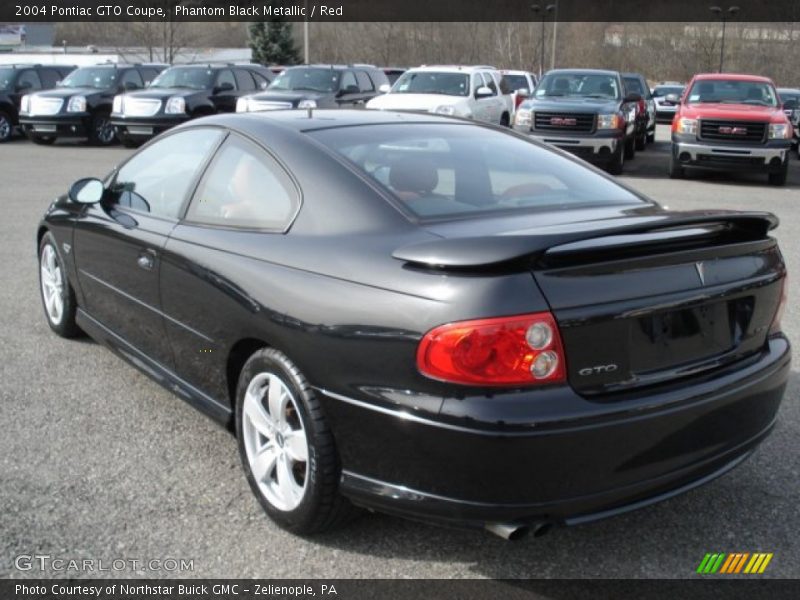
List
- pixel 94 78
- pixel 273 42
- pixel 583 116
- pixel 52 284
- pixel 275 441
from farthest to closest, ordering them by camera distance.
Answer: pixel 273 42 → pixel 94 78 → pixel 583 116 → pixel 52 284 → pixel 275 441

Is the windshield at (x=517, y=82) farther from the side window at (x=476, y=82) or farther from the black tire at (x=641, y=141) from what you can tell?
the side window at (x=476, y=82)

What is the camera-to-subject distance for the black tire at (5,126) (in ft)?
72.2

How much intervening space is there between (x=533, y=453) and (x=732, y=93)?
14919 millimetres

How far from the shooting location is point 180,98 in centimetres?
1866

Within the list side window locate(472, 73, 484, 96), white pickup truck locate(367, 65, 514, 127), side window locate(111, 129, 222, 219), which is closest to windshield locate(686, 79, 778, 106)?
white pickup truck locate(367, 65, 514, 127)

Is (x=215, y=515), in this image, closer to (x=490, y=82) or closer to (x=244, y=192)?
(x=244, y=192)

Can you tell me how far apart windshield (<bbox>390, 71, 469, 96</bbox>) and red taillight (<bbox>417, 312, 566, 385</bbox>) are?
15.3 metres

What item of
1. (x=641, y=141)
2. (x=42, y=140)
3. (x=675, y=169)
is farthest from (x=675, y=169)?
(x=42, y=140)

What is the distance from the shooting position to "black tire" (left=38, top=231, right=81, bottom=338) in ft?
17.3

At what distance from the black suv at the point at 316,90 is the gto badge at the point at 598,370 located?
15248 mm

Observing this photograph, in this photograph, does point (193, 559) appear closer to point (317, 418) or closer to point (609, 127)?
point (317, 418)

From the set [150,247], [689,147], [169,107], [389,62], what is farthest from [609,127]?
[389,62]

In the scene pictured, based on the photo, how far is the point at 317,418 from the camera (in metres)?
2.95

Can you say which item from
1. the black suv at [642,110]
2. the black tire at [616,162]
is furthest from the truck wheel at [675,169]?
the black suv at [642,110]
